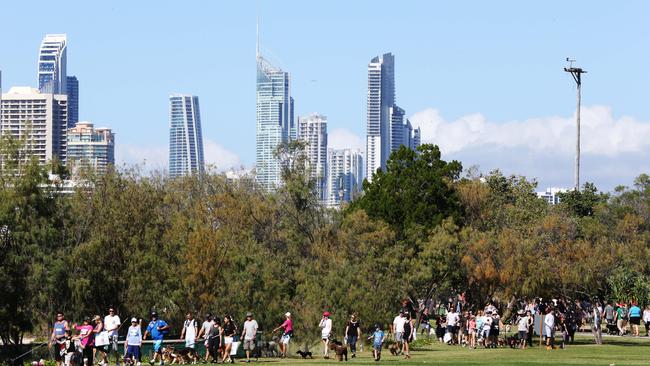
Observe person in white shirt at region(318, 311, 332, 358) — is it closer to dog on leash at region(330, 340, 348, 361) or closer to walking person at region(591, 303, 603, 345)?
dog on leash at region(330, 340, 348, 361)

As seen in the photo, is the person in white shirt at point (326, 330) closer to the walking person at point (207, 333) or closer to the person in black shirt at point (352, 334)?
the person in black shirt at point (352, 334)

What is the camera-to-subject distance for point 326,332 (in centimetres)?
4472

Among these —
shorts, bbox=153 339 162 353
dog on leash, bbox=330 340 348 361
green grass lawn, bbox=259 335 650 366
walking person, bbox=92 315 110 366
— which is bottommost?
green grass lawn, bbox=259 335 650 366

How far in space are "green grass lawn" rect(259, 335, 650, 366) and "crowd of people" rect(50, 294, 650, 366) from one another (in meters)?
0.75

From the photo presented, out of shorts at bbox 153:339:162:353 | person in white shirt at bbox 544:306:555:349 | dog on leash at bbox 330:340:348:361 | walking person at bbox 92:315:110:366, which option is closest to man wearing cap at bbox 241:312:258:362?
dog on leash at bbox 330:340:348:361

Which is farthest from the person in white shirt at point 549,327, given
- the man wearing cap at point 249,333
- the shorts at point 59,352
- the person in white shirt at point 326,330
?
the shorts at point 59,352

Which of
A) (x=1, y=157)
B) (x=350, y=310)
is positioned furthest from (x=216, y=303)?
(x=1, y=157)

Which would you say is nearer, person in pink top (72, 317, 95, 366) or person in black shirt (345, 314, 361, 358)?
person in pink top (72, 317, 95, 366)

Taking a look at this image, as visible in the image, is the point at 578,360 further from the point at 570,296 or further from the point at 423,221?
the point at 423,221

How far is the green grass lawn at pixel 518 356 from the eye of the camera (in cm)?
4072

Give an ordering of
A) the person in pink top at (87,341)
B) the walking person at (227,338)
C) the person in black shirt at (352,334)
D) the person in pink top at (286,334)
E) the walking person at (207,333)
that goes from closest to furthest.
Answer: the person in pink top at (87,341) < the walking person at (207,333) < the walking person at (227,338) < the person in pink top at (286,334) < the person in black shirt at (352,334)

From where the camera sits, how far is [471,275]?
61312mm

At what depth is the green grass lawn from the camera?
4072cm

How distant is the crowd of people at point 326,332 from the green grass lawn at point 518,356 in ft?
2.46
